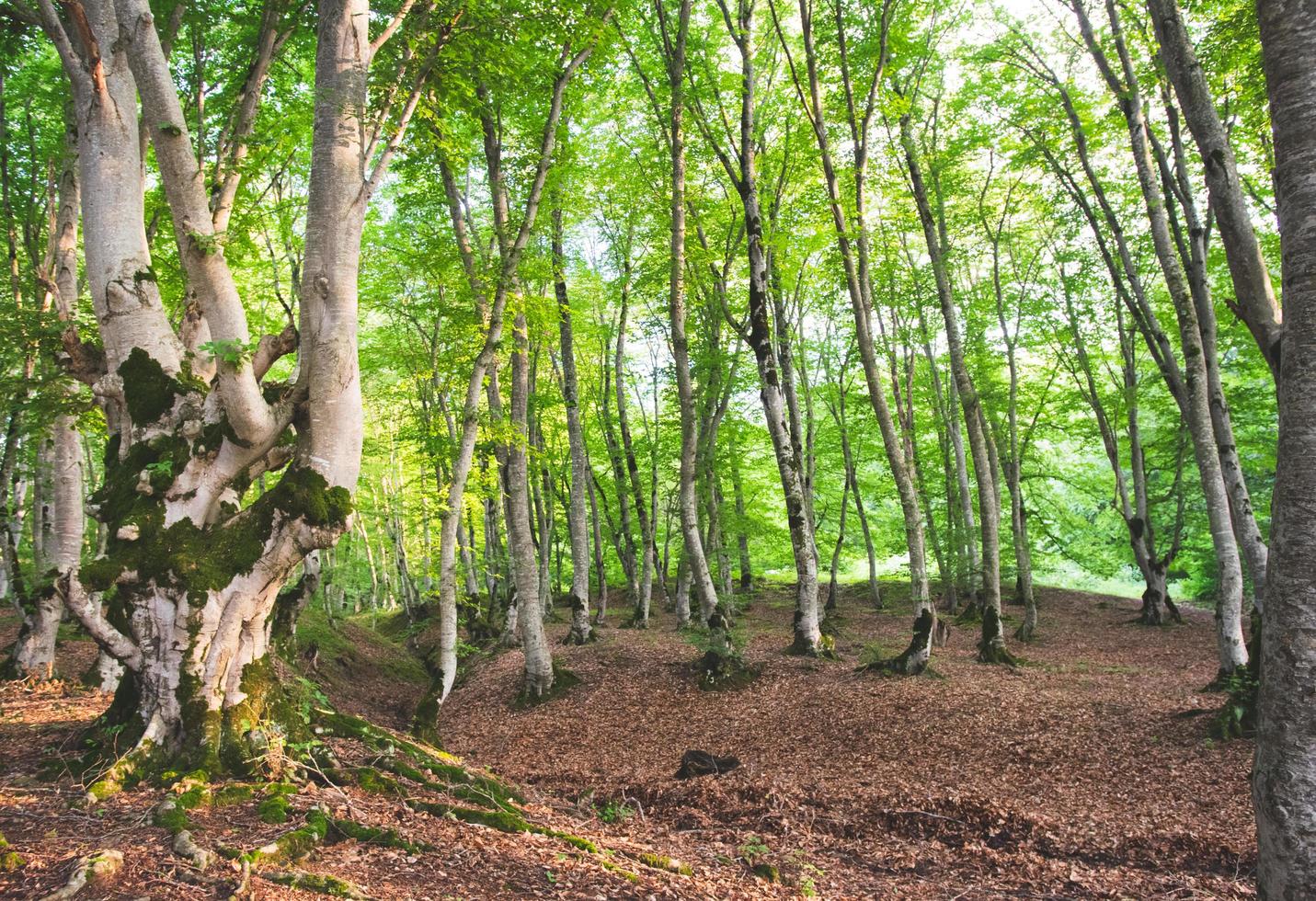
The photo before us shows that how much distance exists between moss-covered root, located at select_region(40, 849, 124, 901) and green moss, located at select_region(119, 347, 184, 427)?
3.10 meters

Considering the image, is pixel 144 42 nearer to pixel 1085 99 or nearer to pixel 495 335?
pixel 495 335

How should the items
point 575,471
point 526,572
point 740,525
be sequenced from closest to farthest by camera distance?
1. point 526,572
2. point 575,471
3. point 740,525

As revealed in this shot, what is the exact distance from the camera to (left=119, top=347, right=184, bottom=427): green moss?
5.05 metres

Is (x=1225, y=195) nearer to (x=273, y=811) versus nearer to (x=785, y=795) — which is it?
(x=785, y=795)

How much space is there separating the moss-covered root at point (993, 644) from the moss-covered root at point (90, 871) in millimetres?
11434

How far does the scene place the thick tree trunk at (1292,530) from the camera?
260 cm

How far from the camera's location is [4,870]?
2906mm

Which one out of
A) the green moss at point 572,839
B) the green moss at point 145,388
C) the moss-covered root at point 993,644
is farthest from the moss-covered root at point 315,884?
the moss-covered root at point 993,644

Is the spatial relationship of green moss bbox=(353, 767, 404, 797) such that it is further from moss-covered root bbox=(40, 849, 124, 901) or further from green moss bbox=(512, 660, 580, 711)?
green moss bbox=(512, 660, 580, 711)

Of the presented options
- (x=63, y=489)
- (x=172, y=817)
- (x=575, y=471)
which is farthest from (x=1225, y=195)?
(x=575, y=471)

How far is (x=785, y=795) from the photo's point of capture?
21.4 feet

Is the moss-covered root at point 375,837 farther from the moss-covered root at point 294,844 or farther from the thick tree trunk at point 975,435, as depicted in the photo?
the thick tree trunk at point 975,435

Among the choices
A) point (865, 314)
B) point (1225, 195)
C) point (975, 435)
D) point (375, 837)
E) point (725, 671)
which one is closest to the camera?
point (1225, 195)

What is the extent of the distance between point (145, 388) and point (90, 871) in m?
3.40
